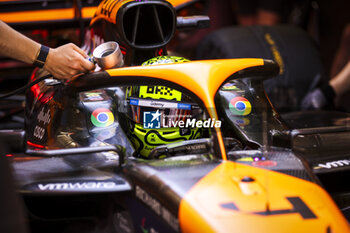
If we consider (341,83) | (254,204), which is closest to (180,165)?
(254,204)

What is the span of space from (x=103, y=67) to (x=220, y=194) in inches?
23.6

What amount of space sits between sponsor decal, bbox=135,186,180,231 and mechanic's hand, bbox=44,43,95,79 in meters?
0.48

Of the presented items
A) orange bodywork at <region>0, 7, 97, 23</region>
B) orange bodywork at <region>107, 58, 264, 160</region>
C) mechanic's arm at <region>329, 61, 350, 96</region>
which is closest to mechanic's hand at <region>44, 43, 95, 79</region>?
orange bodywork at <region>107, 58, 264, 160</region>

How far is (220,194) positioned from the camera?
3.22 feet

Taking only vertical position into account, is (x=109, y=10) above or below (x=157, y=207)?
above

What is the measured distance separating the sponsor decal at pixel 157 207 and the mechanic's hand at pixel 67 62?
483 millimetres

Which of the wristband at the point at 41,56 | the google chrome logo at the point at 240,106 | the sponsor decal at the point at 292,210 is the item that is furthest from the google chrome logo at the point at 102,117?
the sponsor decal at the point at 292,210

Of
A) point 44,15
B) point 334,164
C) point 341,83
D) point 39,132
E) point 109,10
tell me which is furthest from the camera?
point 341,83

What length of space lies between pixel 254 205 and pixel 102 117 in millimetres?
654

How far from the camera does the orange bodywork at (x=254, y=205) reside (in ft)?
3.02

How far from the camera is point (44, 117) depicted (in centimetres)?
154

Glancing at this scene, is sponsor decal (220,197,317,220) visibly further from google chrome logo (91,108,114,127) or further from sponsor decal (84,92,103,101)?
sponsor decal (84,92,103,101)

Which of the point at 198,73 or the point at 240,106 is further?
the point at 240,106

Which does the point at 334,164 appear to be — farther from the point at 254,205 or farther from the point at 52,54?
the point at 52,54
